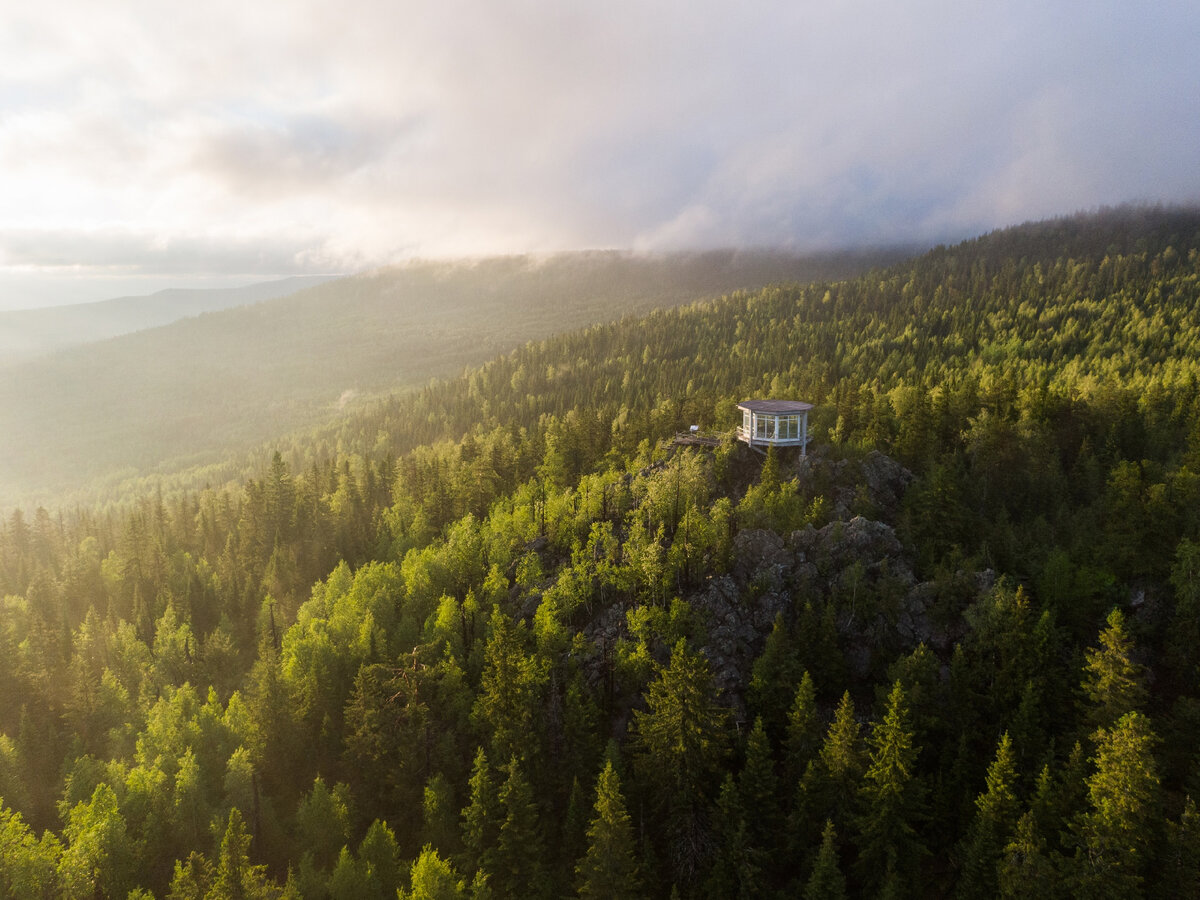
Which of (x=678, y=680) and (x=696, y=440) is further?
(x=696, y=440)

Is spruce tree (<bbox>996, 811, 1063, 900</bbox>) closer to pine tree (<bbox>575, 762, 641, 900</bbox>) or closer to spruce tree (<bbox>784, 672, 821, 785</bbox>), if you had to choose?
spruce tree (<bbox>784, 672, 821, 785</bbox>)

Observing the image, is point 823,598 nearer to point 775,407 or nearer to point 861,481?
point 861,481

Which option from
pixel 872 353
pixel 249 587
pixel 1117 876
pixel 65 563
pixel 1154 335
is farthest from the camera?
pixel 872 353

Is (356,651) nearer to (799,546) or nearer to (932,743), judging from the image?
(799,546)

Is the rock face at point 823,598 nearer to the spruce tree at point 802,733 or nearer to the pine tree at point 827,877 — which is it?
the spruce tree at point 802,733

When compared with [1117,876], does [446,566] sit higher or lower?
higher

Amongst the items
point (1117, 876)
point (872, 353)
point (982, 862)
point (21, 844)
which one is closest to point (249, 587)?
point (21, 844)

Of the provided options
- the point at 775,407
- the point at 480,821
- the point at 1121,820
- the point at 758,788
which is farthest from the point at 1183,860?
the point at 775,407
